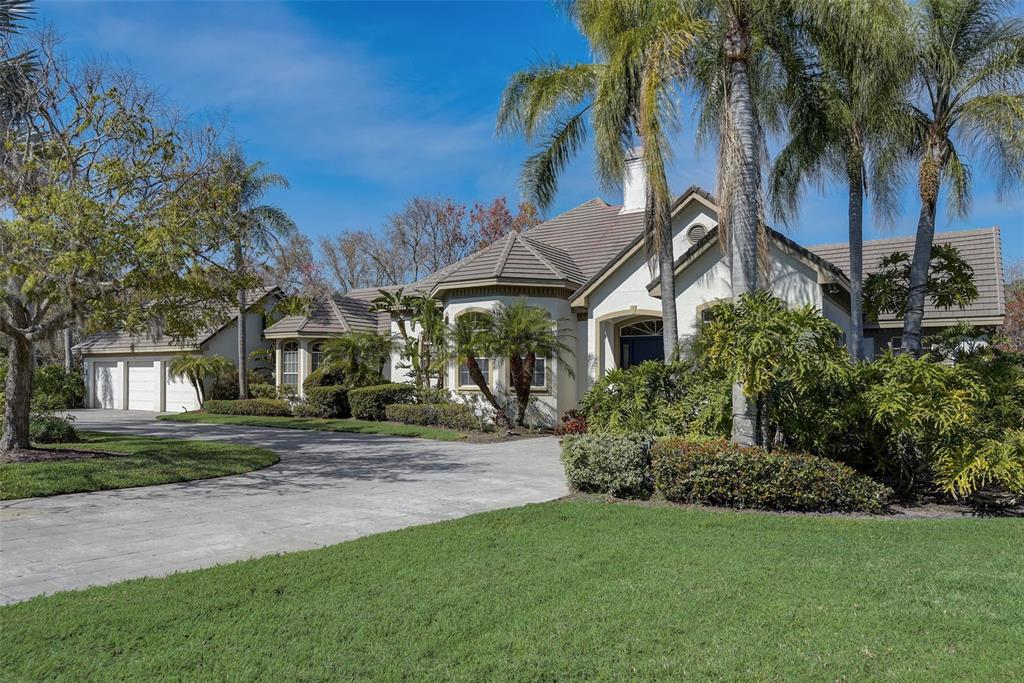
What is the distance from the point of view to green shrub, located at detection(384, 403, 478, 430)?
67.0 feet

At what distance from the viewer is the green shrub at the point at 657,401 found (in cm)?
1109

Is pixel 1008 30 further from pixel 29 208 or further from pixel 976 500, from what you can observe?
pixel 29 208

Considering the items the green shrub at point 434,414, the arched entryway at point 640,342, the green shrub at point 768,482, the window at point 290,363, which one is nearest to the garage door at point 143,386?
the window at point 290,363

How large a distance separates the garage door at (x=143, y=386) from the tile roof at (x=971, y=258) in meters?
28.8

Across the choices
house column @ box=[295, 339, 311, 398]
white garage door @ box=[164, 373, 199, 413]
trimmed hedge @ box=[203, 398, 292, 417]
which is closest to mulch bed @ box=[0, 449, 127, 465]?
trimmed hedge @ box=[203, 398, 292, 417]

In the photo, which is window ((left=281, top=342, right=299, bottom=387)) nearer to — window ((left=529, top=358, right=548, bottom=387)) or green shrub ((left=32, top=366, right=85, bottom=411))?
green shrub ((left=32, top=366, right=85, bottom=411))

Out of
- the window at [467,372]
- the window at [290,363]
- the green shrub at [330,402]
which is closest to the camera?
the window at [467,372]

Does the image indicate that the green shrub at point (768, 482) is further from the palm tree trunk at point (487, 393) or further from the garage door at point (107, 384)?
the garage door at point (107, 384)

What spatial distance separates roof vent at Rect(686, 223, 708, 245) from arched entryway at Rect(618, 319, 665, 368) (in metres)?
2.34

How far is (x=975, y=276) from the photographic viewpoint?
61.6 feet

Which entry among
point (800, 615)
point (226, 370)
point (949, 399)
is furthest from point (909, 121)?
point (226, 370)

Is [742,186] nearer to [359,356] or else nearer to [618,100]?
[618,100]

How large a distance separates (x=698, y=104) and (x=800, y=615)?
11.7m

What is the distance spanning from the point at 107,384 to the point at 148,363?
3987 millimetres
